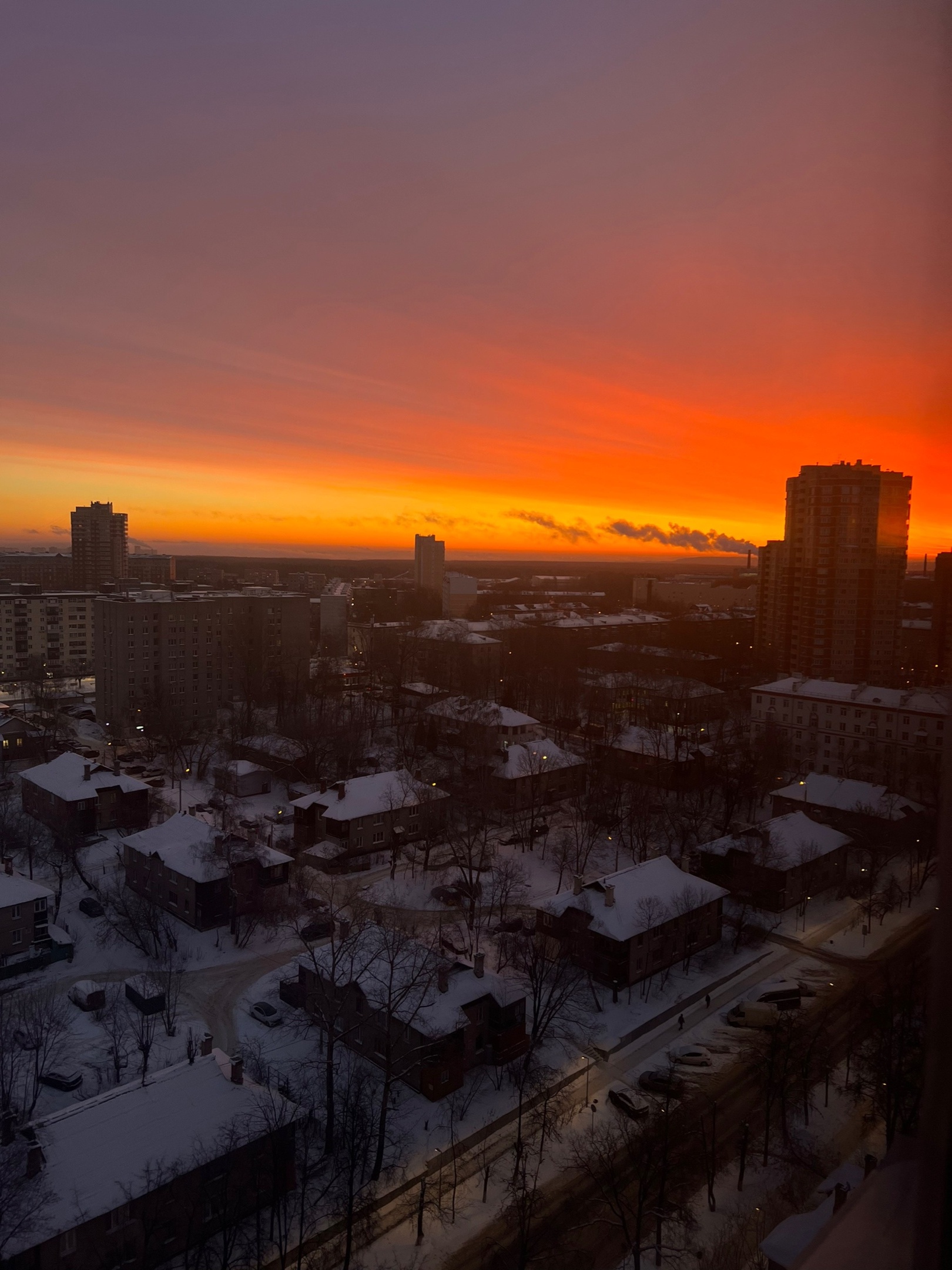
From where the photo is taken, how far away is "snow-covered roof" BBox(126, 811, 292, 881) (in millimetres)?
6797

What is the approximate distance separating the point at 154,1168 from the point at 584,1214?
1.99 metres

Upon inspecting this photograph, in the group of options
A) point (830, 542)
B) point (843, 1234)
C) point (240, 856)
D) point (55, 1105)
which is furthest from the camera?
point (830, 542)

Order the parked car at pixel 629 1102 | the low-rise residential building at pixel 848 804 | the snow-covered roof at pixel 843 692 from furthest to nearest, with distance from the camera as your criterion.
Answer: the snow-covered roof at pixel 843 692 < the low-rise residential building at pixel 848 804 < the parked car at pixel 629 1102

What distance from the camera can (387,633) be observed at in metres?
20.1

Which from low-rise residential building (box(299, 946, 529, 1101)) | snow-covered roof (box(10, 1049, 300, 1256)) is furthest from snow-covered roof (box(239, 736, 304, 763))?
snow-covered roof (box(10, 1049, 300, 1256))

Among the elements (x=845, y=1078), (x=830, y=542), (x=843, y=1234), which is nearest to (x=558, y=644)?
(x=830, y=542)

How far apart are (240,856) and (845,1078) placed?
4.78m

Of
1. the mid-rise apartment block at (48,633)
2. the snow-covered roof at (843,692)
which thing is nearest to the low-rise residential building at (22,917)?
the snow-covered roof at (843,692)

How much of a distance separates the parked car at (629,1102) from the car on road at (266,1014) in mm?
2194

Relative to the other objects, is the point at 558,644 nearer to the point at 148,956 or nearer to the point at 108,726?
the point at 108,726

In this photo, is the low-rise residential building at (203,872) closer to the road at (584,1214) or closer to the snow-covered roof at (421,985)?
the snow-covered roof at (421,985)

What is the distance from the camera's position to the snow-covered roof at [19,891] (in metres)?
6.09

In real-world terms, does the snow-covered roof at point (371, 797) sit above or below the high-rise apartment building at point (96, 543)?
below

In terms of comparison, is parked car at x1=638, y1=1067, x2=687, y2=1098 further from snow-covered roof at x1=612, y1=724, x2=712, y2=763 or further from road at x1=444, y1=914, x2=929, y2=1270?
snow-covered roof at x1=612, y1=724, x2=712, y2=763
